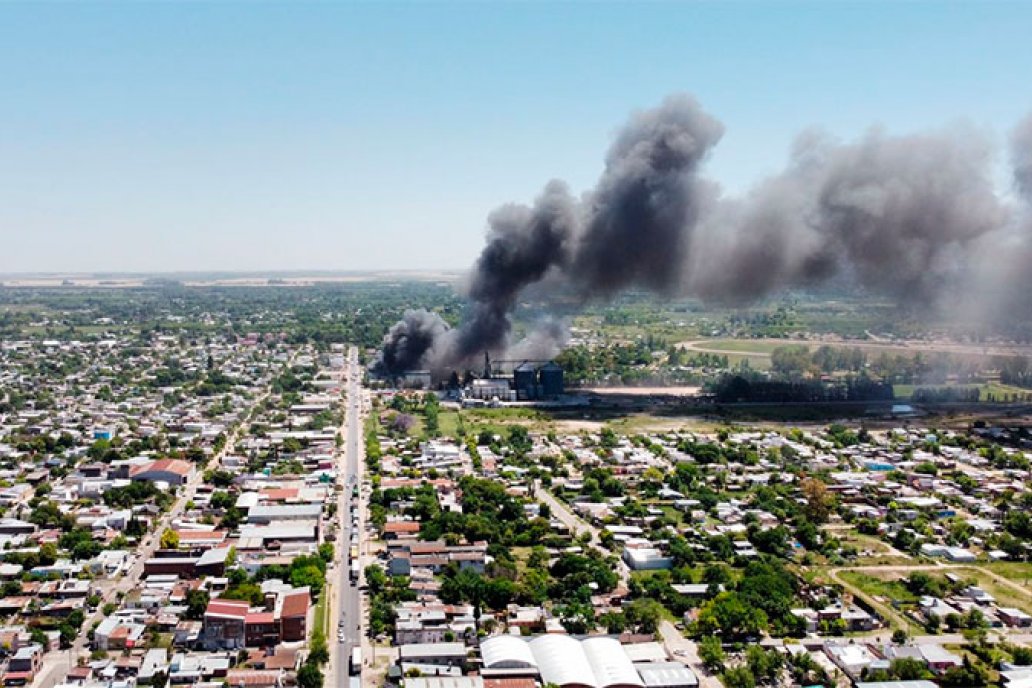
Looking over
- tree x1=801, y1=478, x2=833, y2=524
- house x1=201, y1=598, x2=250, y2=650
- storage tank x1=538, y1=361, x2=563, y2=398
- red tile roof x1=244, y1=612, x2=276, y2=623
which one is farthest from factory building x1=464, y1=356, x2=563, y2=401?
house x1=201, y1=598, x2=250, y2=650

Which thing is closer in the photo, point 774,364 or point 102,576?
point 102,576

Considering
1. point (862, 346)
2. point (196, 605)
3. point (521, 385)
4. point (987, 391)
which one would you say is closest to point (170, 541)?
point (196, 605)

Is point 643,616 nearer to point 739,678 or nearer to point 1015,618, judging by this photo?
point 739,678

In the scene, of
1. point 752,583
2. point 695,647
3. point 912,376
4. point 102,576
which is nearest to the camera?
point 695,647

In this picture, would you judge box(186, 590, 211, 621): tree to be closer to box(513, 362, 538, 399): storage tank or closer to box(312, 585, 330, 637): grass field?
box(312, 585, 330, 637): grass field

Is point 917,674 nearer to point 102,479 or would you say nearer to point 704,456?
point 704,456

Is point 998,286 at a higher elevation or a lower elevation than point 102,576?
higher

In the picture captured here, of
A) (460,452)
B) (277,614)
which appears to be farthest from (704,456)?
(277,614)

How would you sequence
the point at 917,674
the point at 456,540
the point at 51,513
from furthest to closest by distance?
the point at 51,513
the point at 456,540
the point at 917,674
